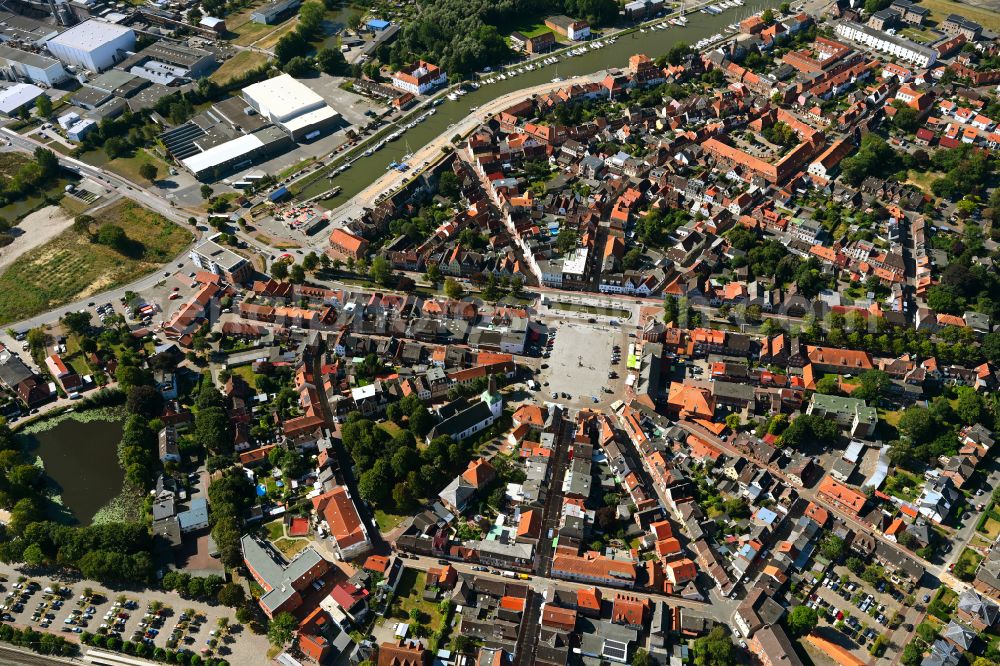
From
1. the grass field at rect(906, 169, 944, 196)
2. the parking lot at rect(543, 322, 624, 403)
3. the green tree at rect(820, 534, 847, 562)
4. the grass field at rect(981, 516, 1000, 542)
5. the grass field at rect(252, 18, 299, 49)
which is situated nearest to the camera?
the green tree at rect(820, 534, 847, 562)

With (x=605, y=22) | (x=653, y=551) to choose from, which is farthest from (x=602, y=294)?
(x=605, y=22)

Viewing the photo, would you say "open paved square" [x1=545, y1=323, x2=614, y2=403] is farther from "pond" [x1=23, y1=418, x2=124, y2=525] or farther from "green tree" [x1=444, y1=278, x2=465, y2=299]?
"pond" [x1=23, y1=418, x2=124, y2=525]

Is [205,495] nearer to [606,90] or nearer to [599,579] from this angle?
[599,579]

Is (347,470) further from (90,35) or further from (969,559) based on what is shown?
(90,35)

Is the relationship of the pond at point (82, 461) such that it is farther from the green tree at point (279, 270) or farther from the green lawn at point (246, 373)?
the green tree at point (279, 270)

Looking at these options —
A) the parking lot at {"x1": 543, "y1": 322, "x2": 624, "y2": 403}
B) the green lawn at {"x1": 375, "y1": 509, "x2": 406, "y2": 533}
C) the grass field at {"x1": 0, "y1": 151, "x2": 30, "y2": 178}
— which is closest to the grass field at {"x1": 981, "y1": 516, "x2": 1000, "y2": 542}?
the parking lot at {"x1": 543, "y1": 322, "x2": 624, "y2": 403}

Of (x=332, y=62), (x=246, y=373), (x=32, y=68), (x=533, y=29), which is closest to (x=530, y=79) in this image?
(x=533, y=29)
